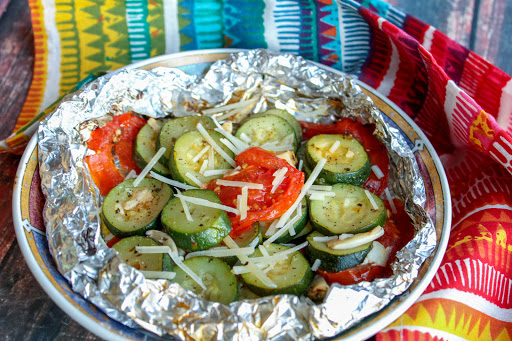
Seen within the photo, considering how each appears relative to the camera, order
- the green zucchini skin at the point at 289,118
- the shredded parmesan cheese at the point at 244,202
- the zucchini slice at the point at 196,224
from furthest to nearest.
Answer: the green zucchini skin at the point at 289,118 → the shredded parmesan cheese at the point at 244,202 → the zucchini slice at the point at 196,224

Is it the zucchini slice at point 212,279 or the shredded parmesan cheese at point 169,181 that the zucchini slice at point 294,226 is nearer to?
the zucchini slice at point 212,279

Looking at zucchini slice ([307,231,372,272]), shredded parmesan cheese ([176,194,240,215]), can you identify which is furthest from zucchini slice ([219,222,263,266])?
zucchini slice ([307,231,372,272])

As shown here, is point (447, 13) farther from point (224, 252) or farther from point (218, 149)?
point (224, 252)

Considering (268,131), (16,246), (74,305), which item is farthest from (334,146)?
(16,246)

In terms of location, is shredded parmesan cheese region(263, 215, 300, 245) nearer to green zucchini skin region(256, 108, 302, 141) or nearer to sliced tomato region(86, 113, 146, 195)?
green zucchini skin region(256, 108, 302, 141)

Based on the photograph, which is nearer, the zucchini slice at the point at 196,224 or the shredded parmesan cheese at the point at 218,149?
the zucchini slice at the point at 196,224

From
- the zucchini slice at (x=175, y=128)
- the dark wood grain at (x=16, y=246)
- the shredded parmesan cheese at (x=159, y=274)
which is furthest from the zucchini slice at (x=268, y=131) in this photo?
the dark wood grain at (x=16, y=246)
